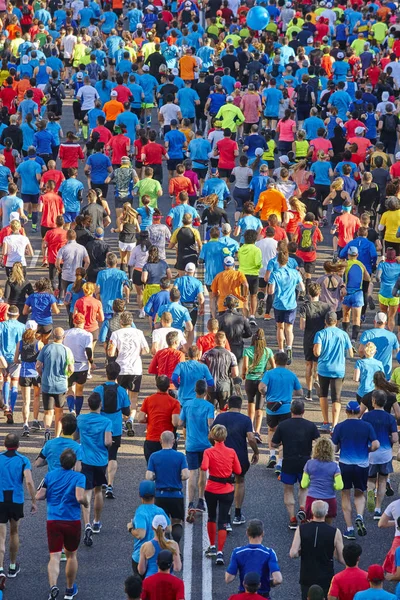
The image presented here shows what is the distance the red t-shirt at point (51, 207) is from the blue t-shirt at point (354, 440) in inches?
370

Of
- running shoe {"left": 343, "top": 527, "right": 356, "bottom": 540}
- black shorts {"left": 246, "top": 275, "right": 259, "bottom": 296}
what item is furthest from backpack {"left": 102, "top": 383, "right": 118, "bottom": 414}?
black shorts {"left": 246, "top": 275, "right": 259, "bottom": 296}

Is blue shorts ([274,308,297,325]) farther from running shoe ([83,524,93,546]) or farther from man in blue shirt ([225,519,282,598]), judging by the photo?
man in blue shirt ([225,519,282,598])

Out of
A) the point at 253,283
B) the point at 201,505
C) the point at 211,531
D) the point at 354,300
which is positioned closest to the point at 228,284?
the point at 253,283

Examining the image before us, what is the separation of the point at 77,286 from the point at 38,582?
5942 millimetres

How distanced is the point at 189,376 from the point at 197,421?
3.41 feet

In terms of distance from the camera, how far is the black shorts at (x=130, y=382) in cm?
1762

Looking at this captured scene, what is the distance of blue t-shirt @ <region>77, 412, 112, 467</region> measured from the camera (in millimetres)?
14953

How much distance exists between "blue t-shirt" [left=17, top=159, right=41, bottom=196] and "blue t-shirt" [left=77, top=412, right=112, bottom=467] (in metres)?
10.5

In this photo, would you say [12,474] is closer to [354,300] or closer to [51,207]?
[354,300]

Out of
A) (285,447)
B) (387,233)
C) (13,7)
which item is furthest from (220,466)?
(13,7)

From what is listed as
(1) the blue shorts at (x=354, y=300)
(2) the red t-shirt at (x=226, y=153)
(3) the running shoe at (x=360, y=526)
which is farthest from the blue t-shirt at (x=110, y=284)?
(2) the red t-shirt at (x=226, y=153)

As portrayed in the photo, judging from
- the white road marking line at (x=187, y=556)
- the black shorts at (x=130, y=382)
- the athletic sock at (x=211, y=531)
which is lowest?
the white road marking line at (x=187, y=556)

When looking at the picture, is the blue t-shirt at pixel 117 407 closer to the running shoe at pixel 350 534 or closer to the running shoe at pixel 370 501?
the running shoe at pixel 350 534

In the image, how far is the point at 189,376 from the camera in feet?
53.6
